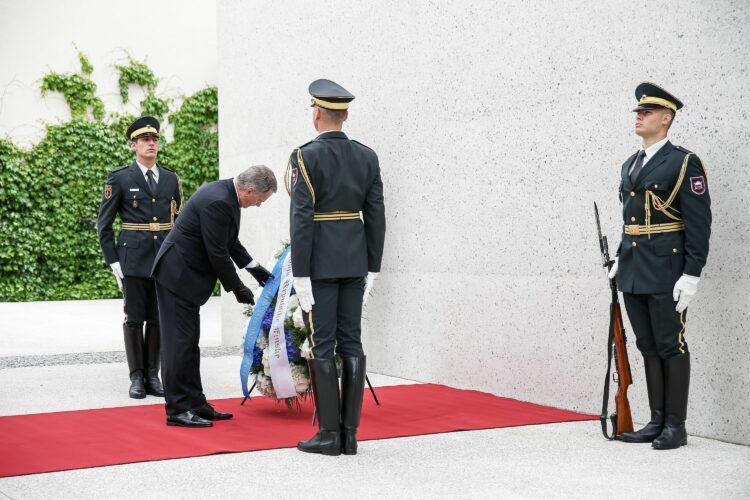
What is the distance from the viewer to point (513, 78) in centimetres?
634

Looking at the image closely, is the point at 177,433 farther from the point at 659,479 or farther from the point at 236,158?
the point at 236,158

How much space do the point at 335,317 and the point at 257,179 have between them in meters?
0.94

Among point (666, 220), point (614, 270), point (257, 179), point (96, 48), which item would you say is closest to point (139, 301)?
point (257, 179)

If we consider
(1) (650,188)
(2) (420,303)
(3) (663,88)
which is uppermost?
(3) (663,88)

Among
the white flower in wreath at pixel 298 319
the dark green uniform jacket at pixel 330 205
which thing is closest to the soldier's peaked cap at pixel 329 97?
the dark green uniform jacket at pixel 330 205

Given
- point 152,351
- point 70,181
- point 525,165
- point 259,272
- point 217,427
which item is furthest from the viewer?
point 70,181

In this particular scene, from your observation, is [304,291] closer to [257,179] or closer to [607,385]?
[257,179]

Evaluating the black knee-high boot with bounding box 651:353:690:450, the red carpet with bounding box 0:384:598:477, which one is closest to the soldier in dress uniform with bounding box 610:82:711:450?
the black knee-high boot with bounding box 651:353:690:450

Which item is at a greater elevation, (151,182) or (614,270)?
(151,182)

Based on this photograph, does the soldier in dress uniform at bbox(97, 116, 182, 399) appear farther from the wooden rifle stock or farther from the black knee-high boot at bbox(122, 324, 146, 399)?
the wooden rifle stock

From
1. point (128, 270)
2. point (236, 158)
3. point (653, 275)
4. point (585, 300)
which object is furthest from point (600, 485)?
point (236, 158)

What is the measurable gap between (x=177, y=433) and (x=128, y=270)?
182 cm

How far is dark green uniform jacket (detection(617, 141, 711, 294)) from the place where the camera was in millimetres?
4676

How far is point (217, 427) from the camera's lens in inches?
212
